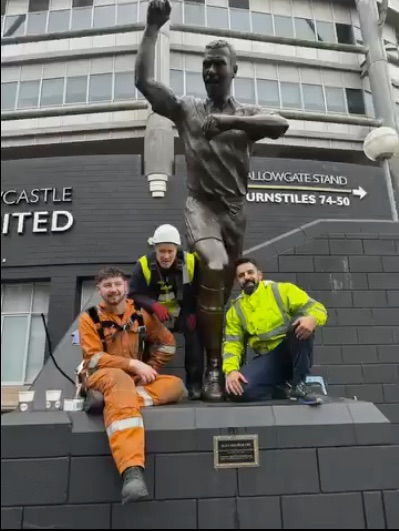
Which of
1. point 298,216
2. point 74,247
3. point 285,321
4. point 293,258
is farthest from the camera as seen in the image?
point 298,216

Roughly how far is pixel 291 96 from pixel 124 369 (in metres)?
18.0

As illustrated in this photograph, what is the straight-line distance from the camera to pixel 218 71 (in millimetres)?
3443

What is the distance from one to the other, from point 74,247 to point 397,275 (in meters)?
9.45

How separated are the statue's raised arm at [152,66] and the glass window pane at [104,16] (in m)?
17.0

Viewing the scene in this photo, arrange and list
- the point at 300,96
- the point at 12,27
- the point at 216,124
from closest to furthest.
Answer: the point at 216,124
the point at 12,27
the point at 300,96

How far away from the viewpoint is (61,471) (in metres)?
2.55

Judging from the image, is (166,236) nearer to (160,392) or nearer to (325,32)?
(160,392)

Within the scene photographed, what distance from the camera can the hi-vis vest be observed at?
336 cm

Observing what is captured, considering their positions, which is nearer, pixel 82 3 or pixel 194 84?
pixel 194 84

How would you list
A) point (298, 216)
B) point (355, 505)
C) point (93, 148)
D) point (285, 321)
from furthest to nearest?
point (93, 148), point (298, 216), point (285, 321), point (355, 505)

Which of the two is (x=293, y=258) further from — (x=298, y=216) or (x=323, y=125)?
(x=323, y=125)

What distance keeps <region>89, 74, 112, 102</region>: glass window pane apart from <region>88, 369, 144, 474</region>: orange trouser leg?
16.5 meters

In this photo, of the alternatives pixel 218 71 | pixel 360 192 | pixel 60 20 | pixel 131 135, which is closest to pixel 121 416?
pixel 218 71

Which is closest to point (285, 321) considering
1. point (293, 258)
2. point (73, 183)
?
point (293, 258)
